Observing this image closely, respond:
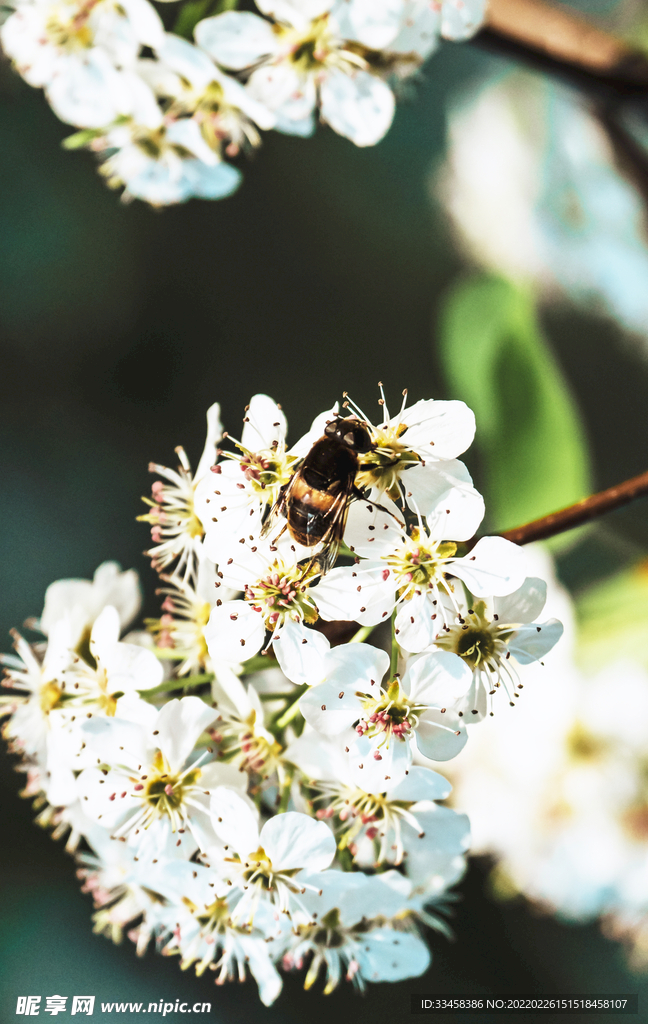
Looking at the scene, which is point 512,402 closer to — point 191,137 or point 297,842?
point 191,137

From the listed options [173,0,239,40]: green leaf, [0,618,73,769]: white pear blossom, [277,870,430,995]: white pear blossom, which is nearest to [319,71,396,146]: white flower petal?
[173,0,239,40]: green leaf

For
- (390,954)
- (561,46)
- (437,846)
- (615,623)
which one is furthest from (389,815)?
(561,46)

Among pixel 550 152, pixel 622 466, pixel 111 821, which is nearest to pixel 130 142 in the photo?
pixel 111 821

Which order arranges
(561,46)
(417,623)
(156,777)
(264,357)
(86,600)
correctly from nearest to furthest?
(417,623)
(156,777)
(86,600)
(561,46)
(264,357)

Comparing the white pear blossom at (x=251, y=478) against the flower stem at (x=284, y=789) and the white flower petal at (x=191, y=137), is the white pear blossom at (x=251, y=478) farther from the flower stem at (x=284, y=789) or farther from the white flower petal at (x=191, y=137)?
the white flower petal at (x=191, y=137)

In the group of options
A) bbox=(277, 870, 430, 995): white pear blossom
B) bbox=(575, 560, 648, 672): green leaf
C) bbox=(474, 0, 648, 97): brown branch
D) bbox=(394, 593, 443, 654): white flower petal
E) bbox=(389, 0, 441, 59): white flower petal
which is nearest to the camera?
bbox=(394, 593, 443, 654): white flower petal

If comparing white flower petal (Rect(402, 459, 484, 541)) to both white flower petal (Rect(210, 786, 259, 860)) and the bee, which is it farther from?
white flower petal (Rect(210, 786, 259, 860))

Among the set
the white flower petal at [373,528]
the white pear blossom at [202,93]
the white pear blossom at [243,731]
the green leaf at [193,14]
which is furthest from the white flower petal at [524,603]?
the green leaf at [193,14]
